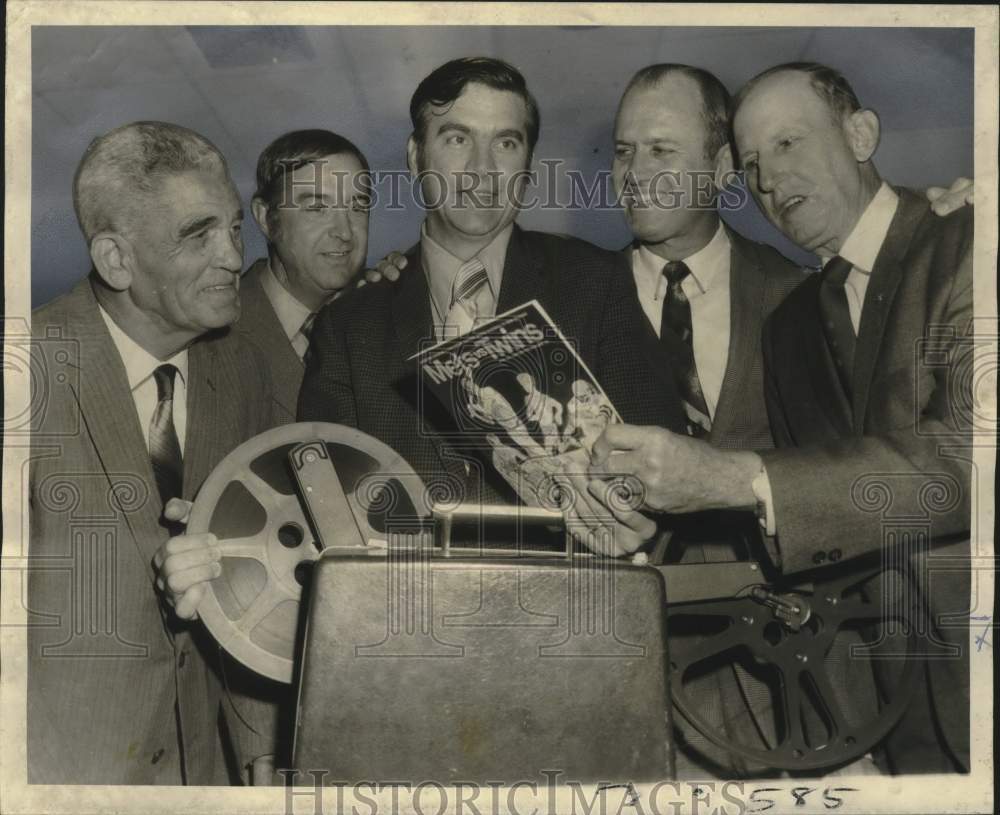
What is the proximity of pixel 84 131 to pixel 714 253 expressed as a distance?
1483 millimetres

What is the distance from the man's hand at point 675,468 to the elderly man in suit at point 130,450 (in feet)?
2.65

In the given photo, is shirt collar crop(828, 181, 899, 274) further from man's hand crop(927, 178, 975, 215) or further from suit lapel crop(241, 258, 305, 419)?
suit lapel crop(241, 258, 305, 419)

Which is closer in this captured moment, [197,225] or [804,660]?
[804,660]

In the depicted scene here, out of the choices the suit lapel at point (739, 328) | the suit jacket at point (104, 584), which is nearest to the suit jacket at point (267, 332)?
the suit jacket at point (104, 584)

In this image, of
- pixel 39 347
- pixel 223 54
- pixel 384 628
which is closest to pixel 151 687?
pixel 384 628

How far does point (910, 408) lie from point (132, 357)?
177 cm

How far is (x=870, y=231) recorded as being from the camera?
265cm

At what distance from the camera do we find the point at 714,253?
269 cm

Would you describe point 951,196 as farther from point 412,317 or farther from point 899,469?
point 412,317

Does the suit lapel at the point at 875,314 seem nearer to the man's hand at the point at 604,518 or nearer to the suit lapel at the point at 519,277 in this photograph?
the man's hand at the point at 604,518

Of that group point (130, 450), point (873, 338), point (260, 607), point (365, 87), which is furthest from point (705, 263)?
point (130, 450)

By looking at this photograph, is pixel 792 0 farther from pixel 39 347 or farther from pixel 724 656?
pixel 39 347

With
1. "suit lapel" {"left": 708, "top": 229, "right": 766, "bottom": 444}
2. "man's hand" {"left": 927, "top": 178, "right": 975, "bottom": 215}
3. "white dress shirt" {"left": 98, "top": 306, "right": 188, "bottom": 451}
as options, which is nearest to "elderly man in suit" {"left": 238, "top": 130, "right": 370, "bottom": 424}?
"white dress shirt" {"left": 98, "top": 306, "right": 188, "bottom": 451}

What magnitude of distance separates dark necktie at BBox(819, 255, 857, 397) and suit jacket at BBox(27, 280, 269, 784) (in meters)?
1.33
